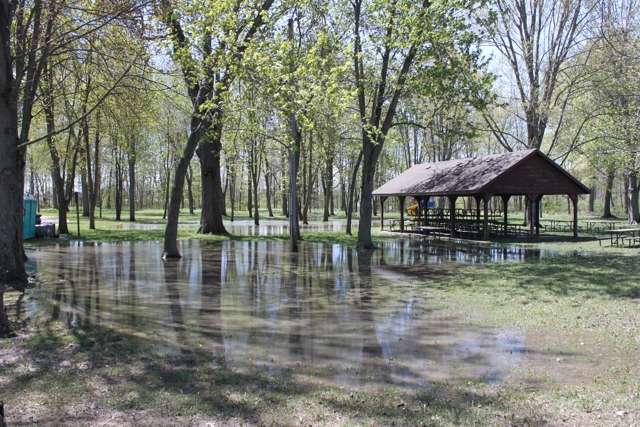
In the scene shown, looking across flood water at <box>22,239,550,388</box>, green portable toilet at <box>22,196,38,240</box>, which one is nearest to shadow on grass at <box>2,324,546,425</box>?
flood water at <box>22,239,550,388</box>

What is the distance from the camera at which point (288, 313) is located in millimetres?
9281

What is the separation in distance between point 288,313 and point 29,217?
1753 cm

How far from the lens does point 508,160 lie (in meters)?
25.7

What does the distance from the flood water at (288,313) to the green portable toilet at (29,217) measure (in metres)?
4.71

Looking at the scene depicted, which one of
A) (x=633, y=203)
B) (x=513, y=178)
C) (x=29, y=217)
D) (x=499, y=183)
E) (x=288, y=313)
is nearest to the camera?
(x=288, y=313)

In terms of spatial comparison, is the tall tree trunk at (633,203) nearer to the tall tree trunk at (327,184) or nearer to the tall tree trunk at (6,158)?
the tall tree trunk at (327,184)

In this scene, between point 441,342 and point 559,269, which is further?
point 559,269

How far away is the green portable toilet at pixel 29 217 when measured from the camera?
849 inches

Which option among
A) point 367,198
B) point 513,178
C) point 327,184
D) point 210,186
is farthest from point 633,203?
point 210,186

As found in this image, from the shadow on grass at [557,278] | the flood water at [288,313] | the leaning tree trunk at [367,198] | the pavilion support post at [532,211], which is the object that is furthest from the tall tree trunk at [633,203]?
the flood water at [288,313]

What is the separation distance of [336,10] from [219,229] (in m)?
12.0

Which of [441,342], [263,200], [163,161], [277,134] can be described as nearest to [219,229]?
[277,134]

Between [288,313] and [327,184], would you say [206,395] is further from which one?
[327,184]

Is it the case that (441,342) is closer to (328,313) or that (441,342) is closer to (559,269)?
(328,313)
